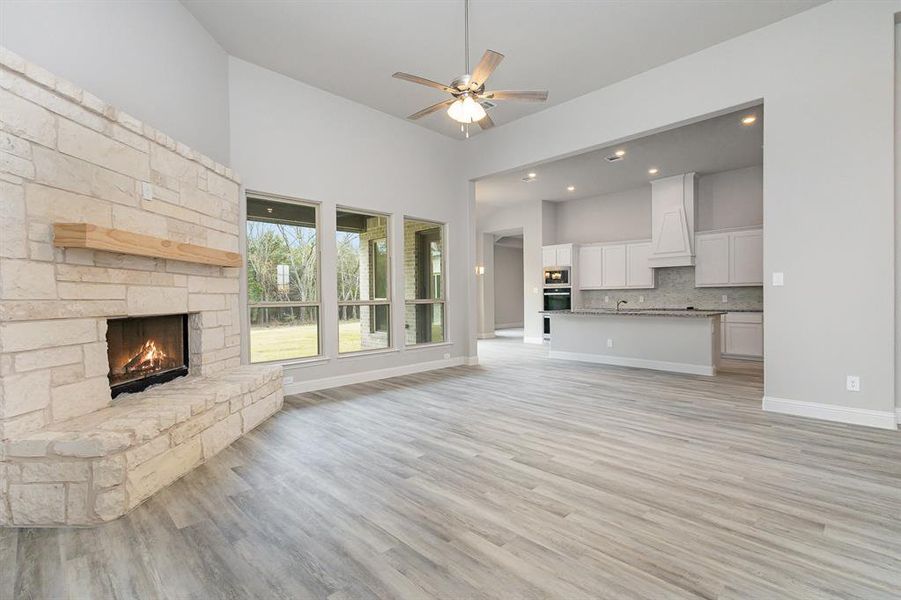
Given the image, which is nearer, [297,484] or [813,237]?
[297,484]

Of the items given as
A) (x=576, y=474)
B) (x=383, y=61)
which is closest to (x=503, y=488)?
(x=576, y=474)

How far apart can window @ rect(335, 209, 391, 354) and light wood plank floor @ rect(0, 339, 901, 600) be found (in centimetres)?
202

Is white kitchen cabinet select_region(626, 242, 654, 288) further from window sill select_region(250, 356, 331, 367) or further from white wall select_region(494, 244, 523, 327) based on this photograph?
window sill select_region(250, 356, 331, 367)

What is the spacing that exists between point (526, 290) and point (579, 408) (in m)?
6.40

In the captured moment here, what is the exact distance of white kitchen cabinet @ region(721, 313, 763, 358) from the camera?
7207 mm

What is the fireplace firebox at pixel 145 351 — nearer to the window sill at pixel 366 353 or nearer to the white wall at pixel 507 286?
the window sill at pixel 366 353

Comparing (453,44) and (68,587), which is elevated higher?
(453,44)

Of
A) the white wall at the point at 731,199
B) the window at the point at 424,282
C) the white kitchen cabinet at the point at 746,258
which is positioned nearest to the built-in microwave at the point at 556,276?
the white wall at the point at 731,199

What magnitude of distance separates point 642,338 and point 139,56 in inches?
274

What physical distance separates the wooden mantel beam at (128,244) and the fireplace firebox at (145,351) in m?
0.57

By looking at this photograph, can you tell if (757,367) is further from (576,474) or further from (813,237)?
(576,474)

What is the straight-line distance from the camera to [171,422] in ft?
Result: 8.49

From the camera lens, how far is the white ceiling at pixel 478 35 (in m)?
3.76

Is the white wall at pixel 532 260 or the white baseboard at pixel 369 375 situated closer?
the white baseboard at pixel 369 375
